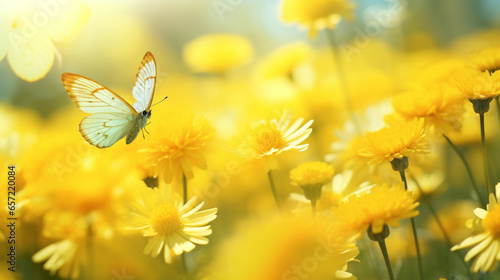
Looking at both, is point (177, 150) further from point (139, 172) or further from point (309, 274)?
point (309, 274)

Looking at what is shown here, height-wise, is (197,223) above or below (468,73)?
below

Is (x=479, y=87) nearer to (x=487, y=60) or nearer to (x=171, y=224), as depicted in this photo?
(x=487, y=60)

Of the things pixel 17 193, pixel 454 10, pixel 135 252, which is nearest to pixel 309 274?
pixel 135 252

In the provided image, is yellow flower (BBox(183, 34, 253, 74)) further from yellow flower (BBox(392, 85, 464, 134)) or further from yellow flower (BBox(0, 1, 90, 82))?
yellow flower (BBox(392, 85, 464, 134))
